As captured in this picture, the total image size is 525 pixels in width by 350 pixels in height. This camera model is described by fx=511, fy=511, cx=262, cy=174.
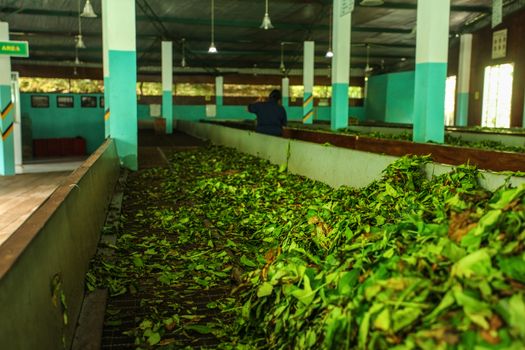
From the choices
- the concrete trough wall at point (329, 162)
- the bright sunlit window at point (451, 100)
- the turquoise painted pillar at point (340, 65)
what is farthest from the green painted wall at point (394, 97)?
the concrete trough wall at point (329, 162)

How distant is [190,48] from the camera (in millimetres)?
27703

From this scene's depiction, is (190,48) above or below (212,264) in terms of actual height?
above

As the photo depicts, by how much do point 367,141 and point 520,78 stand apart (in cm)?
1307

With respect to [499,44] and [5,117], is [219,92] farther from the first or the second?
[5,117]

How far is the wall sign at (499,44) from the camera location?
68.1 feet

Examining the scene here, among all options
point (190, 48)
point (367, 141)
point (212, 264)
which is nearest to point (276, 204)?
point (212, 264)

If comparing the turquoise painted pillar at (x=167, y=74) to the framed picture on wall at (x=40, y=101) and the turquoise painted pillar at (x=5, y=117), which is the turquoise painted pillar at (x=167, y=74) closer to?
the framed picture on wall at (x=40, y=101)

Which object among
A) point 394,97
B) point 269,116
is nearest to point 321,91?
point 394,97

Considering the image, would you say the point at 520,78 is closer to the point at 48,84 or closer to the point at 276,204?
the point at 276,204

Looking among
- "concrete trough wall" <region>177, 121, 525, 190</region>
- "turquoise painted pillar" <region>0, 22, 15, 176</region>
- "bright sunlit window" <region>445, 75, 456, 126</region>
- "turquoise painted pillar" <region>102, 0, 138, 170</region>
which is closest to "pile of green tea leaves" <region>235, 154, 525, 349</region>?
"concrete trough wall" <region>177, 121, 525, 190</region>

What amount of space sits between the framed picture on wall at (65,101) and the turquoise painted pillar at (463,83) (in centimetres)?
1833

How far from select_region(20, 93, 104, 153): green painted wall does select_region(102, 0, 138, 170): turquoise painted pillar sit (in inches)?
613

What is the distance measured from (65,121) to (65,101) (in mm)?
1005

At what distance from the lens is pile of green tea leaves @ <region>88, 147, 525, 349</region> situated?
2.11 metres
